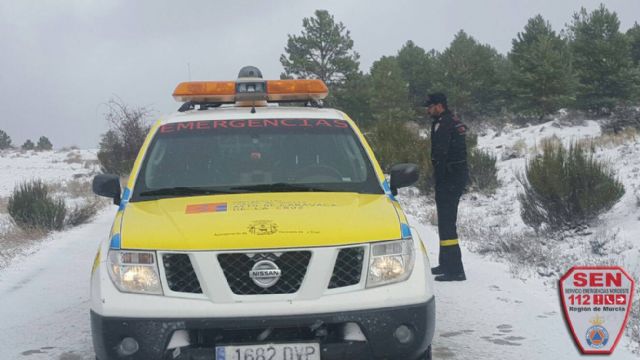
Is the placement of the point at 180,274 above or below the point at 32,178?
above

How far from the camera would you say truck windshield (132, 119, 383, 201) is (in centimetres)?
444

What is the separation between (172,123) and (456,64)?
137 ft

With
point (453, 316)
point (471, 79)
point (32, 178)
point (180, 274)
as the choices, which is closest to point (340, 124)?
point (453, 316)

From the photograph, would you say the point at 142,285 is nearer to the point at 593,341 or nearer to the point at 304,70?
the point at 593,341

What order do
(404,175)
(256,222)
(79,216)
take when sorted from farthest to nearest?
(79,216), (404,175), (256,222)

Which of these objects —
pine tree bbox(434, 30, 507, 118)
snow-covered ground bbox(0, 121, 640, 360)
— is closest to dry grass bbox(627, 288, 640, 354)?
snow-covered ground bbox(0, 121, 640, 360)

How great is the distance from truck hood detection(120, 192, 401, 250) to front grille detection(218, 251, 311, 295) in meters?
0.06

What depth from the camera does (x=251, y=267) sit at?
10.9 feet

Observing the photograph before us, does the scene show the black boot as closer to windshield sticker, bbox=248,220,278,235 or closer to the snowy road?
the snowy road

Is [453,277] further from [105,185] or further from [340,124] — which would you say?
[105,185]

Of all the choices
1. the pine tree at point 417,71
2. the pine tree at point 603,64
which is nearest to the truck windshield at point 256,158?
the pine tree at point 603,64

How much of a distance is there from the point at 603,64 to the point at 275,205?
34449mm

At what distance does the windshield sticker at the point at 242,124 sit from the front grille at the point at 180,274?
1.72 m

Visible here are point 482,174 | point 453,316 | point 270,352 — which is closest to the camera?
point 270,352
